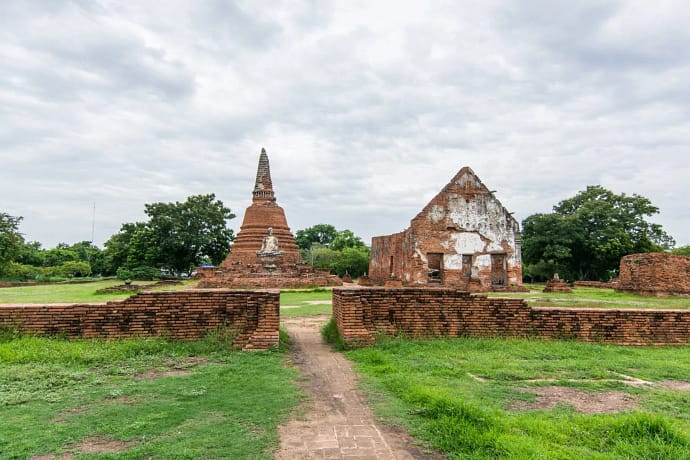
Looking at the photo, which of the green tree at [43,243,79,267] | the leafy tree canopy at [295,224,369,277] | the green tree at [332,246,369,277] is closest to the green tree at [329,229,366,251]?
the leafy tree canopy at [295,224,369,277]

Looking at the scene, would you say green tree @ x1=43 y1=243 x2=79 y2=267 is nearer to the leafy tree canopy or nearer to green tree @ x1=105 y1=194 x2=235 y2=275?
green tree @ x1=105 y1=194 x2=235 y2=275

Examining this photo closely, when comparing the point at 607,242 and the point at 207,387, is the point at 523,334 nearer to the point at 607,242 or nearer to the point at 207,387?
the point at 207,387

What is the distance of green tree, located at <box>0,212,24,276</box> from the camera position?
1174 inches

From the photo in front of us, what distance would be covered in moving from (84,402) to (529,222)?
3316cm

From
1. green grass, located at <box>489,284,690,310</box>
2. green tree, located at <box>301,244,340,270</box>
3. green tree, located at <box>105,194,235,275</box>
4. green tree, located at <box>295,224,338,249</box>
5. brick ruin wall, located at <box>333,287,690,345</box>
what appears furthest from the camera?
green tree, located at <box>295,224,338,249</box>

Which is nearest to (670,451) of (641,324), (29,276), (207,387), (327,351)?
(207,387)

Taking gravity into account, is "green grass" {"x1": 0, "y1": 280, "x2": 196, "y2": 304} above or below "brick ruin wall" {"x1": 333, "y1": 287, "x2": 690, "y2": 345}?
below

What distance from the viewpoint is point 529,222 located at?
3372cm

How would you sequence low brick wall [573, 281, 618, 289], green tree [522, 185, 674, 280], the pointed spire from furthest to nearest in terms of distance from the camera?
1. the pointed spire
2. green tree [522, 185, 674, 280]
3. low brick wall [573, 281, 618, 289]

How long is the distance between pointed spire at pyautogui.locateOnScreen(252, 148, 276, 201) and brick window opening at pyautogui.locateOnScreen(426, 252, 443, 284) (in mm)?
15228

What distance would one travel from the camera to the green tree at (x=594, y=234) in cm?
3095

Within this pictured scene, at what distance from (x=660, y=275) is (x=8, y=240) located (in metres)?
36.2

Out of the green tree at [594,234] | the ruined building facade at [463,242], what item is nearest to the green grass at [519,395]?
the ruined building facade at [463,242]

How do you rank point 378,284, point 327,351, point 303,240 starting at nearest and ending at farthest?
point 327,351, point 378,284, point 303,240
